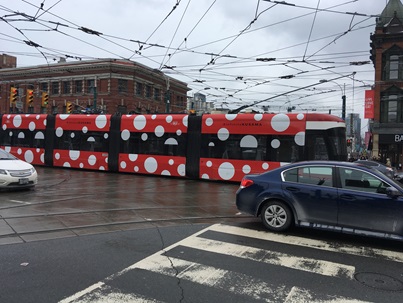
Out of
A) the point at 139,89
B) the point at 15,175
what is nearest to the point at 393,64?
the point at 15,175

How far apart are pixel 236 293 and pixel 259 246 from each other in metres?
2.01

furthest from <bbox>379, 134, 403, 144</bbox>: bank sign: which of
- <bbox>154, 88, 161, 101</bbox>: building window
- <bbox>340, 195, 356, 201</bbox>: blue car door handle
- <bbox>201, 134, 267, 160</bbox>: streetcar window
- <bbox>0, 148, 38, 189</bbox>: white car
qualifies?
<bbox>154, 88, 161, 101</bbox>: building window

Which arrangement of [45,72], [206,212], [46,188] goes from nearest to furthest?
1. [206,212]
2. [46,188]
3. [45,72]

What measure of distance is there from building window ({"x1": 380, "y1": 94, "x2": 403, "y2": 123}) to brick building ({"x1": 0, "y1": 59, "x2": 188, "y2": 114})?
2575 centimetres

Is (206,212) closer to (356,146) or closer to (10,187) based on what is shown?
(10,187)

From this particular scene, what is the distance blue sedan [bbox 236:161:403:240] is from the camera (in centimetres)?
603

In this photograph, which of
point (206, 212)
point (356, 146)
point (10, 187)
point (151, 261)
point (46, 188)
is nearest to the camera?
A: point (151, 261)

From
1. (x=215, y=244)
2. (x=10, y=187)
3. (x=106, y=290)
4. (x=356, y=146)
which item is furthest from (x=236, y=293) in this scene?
(x=356, y=146)

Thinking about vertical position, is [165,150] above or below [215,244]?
above

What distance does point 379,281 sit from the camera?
184 inches

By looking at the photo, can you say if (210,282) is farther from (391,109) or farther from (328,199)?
(391,109)

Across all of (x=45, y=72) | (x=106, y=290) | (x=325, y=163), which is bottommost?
(x=106, y=290)

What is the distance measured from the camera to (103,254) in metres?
5.45

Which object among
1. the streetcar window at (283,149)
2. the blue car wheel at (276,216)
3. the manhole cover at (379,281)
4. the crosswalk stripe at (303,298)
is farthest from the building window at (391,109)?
the crosswalk stripe at (303,298)
